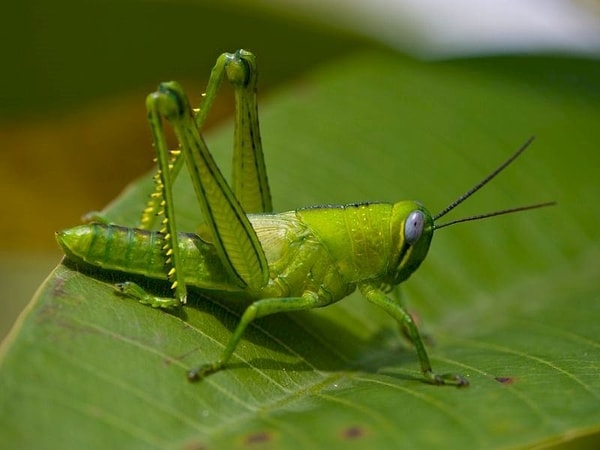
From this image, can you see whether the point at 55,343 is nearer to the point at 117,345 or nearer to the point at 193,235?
the point at 117,345

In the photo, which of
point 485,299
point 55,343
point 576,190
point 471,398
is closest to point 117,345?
point 55,343

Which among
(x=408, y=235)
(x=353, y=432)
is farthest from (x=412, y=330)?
(x=353, y=432)

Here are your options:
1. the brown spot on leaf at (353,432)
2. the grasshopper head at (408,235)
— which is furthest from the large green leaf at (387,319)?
the grasshopper head at (408,235)

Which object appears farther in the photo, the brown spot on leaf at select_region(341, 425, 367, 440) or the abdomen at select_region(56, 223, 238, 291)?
the abdomen at select_region(56, 223, 238, 291)

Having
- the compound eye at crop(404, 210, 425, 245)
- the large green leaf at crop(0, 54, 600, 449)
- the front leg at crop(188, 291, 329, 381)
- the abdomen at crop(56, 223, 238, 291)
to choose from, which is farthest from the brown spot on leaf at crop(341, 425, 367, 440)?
the compound eye at crop(404, 210, 425, 245)

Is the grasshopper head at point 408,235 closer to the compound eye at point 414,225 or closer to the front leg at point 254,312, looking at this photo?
the compound eye at point 414,225

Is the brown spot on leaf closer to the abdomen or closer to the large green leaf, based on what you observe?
the large green leaf
